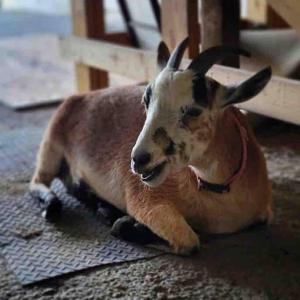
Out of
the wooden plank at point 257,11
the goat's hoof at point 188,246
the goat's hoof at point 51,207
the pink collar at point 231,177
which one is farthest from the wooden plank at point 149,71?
the wooden plank at point 257,11

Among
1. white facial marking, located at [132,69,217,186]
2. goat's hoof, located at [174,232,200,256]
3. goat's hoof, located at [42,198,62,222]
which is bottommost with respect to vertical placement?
goat's hoof, located at [42,198,62,222]

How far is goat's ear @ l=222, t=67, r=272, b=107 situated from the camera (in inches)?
112

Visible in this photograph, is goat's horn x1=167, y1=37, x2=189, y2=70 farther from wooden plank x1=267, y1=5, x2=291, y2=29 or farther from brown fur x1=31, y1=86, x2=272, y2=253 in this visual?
wooden plank x1=267, y1=5, x2=291, y2=29

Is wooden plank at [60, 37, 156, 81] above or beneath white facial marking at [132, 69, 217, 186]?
beneath

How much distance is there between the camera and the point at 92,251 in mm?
3334

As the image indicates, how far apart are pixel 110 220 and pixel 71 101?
40.0 inches

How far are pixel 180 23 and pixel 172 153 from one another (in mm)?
1785

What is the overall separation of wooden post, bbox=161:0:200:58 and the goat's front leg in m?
1.57

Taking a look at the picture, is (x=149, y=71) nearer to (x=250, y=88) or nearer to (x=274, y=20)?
(x=250, y=88)

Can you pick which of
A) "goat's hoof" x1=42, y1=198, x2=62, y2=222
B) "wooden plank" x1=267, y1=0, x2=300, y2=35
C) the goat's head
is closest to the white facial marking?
the goat's head

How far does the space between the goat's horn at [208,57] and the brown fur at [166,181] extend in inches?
10.3

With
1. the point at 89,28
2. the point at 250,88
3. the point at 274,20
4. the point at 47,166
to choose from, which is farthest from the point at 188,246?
the point at 274,20

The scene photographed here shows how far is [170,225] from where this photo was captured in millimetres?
3215

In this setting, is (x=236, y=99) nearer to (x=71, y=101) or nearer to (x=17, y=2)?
(x=71, y=101)
